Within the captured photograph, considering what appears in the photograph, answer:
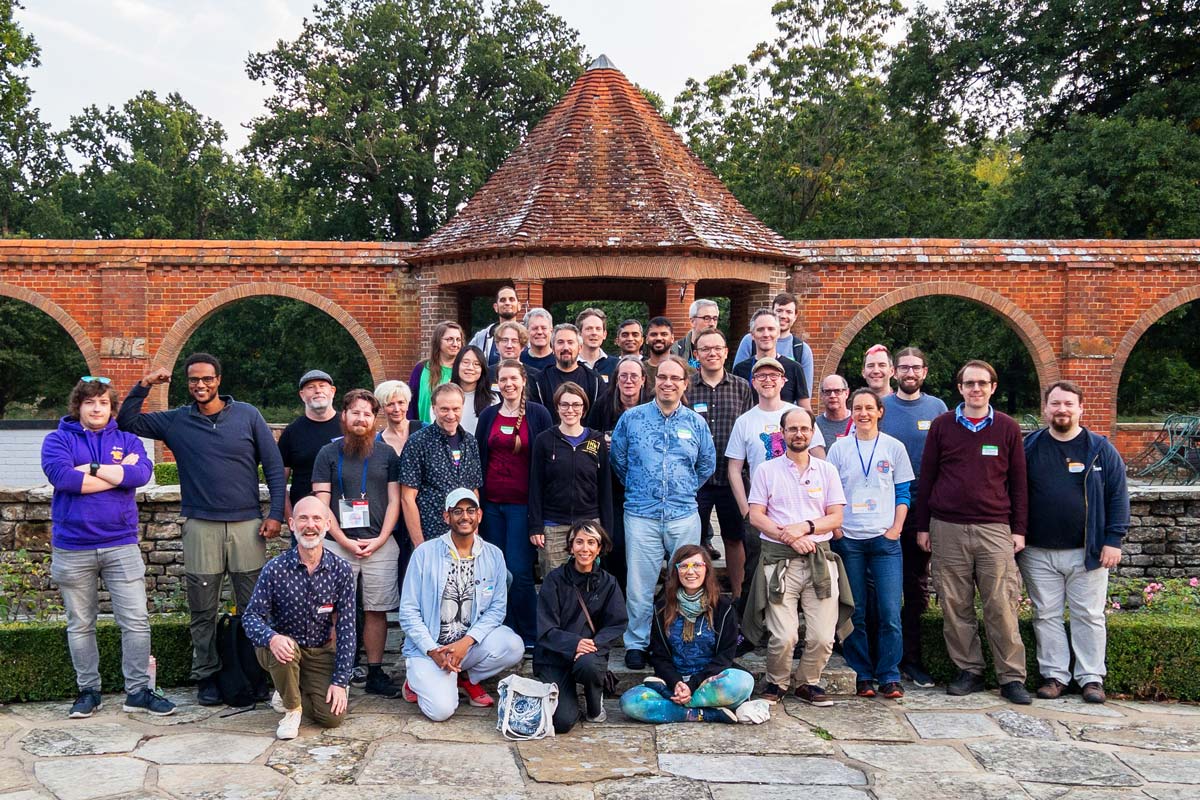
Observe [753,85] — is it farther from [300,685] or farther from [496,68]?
[300,685]

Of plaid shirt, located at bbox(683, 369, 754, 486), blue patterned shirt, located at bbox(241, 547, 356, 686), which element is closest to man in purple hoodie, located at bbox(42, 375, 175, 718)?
blue patterned shirt, located at bbox(241, 547, 356, 686)

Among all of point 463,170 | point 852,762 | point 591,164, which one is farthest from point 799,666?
point 463,170

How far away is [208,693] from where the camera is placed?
17.3ft

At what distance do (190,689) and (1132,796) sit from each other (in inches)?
182

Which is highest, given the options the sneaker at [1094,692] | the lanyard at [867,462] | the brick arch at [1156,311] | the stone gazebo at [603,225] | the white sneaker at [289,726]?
the stone gazebo at [603,225]

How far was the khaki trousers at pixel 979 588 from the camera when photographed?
5.40 metres

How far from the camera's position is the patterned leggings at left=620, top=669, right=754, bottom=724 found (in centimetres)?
493

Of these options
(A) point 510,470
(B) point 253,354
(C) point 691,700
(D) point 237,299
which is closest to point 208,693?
(A) point 510,470

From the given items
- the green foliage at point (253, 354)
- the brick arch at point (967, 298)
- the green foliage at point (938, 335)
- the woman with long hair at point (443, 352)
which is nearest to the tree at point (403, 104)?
the green foliage at point (253, 354)

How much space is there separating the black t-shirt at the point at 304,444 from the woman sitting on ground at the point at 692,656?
6.79 ft

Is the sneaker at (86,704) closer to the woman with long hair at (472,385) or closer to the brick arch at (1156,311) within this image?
the woman with long hair at (472,385)

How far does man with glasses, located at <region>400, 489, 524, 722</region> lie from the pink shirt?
1445mm

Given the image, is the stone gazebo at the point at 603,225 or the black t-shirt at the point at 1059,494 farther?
the stone gazebo at the point at 603,225

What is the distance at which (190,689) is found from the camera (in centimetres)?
555
